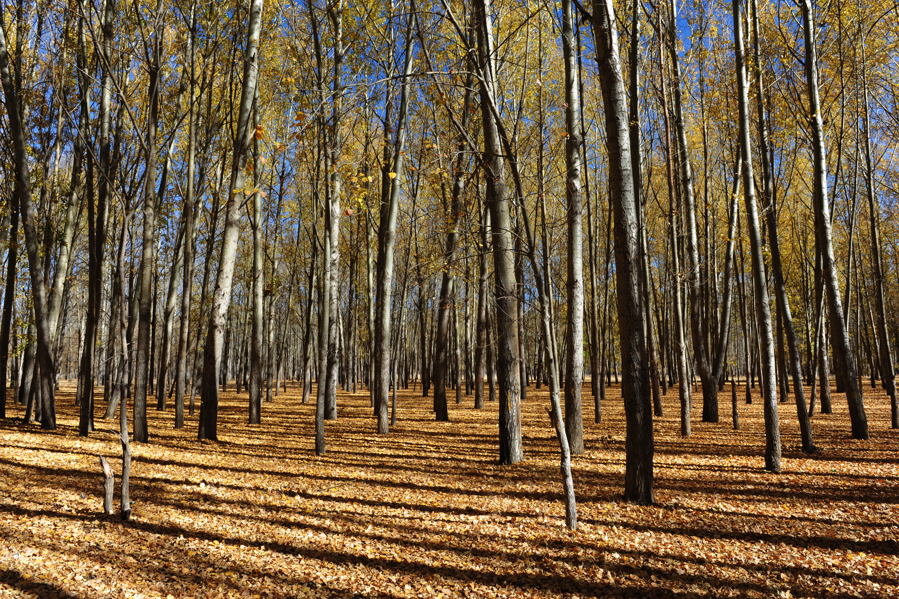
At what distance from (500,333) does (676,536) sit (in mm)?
3701

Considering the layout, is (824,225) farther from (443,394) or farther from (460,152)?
(443,394)

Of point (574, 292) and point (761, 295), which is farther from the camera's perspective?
point (574, 292)

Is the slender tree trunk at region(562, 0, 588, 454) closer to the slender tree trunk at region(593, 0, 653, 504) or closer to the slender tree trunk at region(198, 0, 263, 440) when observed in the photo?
the slender tree trunk at region(593, 0, 653, 504)

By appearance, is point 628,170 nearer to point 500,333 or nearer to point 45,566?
point 500,333

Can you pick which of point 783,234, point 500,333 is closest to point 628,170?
point 500,333

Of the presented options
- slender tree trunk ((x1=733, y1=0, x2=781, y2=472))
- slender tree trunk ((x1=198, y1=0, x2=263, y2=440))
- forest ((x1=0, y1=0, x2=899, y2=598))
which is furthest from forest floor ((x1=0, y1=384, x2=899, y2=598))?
slender tree trunk ((x1=198, y1=0, x2=263, y2=440))

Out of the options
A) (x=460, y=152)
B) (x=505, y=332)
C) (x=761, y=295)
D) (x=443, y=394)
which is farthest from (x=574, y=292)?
(x=443, y=394)

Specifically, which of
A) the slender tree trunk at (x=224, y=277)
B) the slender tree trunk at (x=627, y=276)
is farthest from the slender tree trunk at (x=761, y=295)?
the slender tree trunk at (x=224, y=277)

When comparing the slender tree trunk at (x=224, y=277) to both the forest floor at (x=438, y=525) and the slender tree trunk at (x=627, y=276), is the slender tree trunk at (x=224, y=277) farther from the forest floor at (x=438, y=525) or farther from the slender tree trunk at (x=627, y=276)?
the slender tree trunk at (x=627, y=276)

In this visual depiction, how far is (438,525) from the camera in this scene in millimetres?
4926

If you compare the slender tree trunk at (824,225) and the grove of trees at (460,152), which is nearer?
the grove of trees at (460,152)

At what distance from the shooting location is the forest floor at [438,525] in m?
3.62

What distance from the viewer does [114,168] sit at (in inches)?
371

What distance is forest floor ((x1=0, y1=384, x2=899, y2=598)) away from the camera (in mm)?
3625
